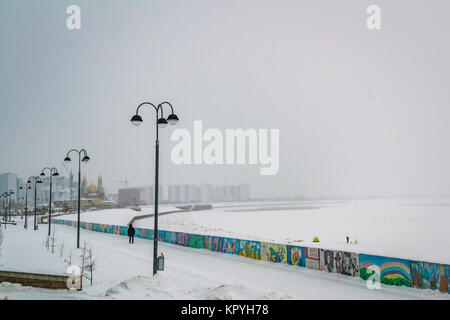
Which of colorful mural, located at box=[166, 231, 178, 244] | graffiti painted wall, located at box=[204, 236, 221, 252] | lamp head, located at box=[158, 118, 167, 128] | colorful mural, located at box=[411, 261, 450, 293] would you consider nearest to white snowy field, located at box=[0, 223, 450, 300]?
colorful mural, located at box=[411, 261, 450, 293]

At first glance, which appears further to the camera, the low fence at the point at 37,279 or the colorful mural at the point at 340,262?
the colorful mural at the point at 340,262

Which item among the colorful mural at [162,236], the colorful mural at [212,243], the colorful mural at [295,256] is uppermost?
the colorful mural at [295,256]

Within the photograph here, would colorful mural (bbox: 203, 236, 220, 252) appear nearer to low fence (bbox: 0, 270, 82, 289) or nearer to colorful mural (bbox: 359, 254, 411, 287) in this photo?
colorful mural (bbox: 359, 254, 411, 287)

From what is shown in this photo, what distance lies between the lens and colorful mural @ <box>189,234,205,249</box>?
23.9 meters

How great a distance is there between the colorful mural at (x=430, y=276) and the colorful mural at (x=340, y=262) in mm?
2357

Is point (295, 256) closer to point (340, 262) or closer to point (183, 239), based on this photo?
point (340, 262)

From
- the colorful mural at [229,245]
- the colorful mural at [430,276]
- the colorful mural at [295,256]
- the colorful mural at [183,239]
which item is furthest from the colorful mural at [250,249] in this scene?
the colorful mural at [430,276]

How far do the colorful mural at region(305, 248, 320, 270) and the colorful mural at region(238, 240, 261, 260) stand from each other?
3196 millimetres

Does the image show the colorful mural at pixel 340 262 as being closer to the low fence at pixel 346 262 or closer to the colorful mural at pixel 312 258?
the low fence at pixel 346 262

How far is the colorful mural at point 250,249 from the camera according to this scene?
19.1 meters
